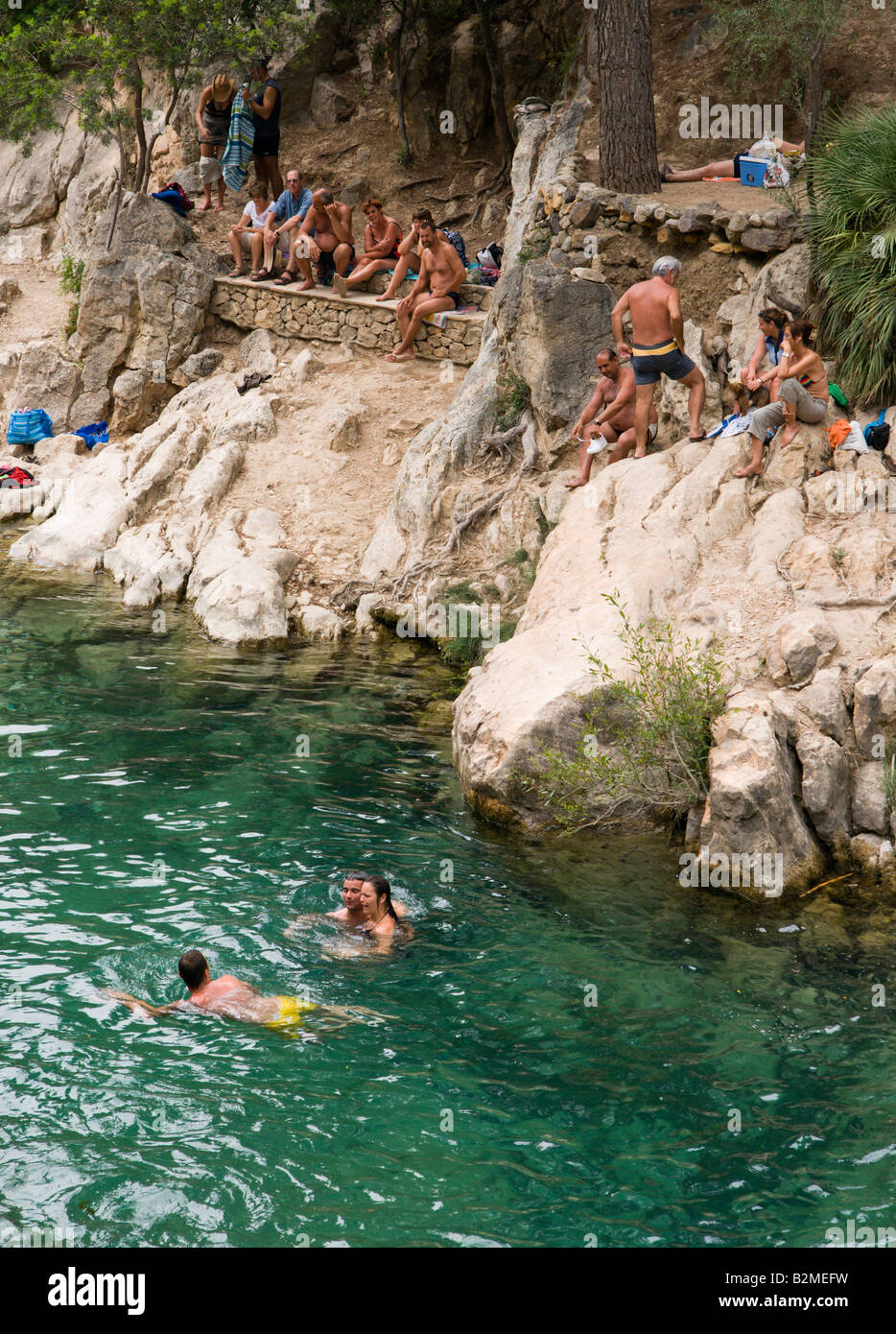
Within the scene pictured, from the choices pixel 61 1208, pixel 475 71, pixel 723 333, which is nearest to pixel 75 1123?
pixel 61 1208

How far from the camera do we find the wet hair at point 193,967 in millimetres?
7348

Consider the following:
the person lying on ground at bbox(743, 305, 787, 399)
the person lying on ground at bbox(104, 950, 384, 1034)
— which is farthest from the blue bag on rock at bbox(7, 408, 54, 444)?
the person lying on ground at bbox(104, 950, 384, 1034)

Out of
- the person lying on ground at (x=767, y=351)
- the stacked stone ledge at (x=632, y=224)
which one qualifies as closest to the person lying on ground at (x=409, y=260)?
the stacked stone ledge at (x=632, y=224)

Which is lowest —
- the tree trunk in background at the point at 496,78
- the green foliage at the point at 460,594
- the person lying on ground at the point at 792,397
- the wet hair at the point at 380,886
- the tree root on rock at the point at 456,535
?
the wet hair at the point at 380,886

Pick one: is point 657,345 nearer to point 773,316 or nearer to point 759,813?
point 773,316

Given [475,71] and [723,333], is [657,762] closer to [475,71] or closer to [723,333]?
[723,333]

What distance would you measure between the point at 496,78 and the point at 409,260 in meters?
5.25

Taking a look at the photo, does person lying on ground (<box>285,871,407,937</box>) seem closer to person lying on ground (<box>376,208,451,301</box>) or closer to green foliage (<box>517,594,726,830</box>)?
green foliage (<box>517,594,726,830</box>)

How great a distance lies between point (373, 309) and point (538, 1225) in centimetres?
1526

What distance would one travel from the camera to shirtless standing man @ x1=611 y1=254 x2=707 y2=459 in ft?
41.4

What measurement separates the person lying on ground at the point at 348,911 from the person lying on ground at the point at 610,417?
6.50 meters

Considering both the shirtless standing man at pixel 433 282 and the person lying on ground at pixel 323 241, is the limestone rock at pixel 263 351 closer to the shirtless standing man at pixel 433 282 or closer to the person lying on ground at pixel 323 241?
the person lying on ground at pixel 323 241

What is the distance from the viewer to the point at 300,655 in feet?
47.0

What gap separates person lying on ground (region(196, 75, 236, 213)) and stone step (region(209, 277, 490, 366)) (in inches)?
115
